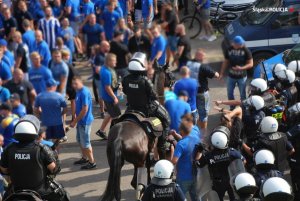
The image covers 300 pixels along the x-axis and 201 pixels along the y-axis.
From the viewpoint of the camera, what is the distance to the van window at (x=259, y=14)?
16.4m

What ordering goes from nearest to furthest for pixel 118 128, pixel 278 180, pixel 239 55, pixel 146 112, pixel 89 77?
1. pixel 278 180
2. pixel 118 128
3. pixel 146 112
4. pixel 239 55
5. pixel 89 77

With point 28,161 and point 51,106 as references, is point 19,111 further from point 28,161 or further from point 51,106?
point 28,161

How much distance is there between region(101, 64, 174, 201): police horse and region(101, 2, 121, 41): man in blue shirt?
6.58 meters

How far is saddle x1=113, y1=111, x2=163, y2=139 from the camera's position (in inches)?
431

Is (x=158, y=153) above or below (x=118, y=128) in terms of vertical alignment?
below

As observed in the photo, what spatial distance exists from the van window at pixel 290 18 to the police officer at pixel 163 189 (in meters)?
8.86

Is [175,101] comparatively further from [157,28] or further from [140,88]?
[157,28]

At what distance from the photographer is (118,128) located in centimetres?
1055

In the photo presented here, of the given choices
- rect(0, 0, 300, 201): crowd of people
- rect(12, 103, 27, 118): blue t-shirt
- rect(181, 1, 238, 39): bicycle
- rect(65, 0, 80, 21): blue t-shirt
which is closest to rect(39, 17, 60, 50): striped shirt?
rect(0, 0, 300, 201): crowd of people

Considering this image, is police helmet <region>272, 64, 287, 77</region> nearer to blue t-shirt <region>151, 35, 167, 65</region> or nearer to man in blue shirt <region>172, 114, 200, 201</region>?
man in blue shirt <region>172, 114, 200, 201</region>

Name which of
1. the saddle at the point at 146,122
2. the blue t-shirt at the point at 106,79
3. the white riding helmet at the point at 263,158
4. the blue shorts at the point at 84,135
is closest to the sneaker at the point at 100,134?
the blue t-shirt at the point at 106,79

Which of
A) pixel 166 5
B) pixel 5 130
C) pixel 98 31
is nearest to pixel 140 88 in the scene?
pixel 5 130

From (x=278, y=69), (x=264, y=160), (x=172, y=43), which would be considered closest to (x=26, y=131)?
(x=264, y=160)

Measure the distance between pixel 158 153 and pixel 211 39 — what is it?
823 centimetres
